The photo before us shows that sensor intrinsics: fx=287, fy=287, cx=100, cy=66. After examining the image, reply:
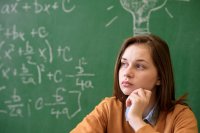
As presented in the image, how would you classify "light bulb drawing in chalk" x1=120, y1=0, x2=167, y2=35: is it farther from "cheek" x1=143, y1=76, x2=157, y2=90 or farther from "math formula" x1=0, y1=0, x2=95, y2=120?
"cheek" x1=143, y1=76, x2=157, y2=90

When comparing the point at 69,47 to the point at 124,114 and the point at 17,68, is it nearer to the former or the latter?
the point at 17,68

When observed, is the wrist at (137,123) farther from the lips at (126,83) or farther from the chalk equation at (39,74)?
the chalk equation at (39,74)

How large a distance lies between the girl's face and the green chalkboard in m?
0.66

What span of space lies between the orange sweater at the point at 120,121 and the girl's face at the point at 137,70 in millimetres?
164

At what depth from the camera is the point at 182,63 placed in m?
2.06

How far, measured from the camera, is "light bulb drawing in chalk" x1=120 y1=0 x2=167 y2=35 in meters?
2.09

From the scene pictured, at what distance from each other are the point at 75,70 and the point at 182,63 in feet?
2.61

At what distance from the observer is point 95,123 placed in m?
1.52

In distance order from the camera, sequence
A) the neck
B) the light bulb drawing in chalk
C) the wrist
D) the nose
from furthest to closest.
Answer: the light bulb drawing in chalk, the neck, the nose, the wrist

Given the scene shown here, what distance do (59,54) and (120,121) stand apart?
0.89m

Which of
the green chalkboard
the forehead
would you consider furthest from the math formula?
the forehead

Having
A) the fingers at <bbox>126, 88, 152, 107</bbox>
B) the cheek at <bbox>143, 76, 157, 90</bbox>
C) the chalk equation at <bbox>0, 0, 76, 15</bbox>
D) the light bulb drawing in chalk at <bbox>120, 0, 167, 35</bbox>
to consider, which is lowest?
the fingers at <bbox>126, 88, 152, 107</bbox>

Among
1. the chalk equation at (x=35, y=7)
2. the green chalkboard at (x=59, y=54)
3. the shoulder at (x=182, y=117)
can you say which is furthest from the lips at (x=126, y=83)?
the chalk equation at (x=35, y=7)

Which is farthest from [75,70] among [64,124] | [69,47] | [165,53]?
[165,53]
